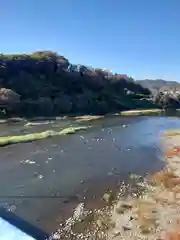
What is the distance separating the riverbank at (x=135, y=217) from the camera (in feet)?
66.0

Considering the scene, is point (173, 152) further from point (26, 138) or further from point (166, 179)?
point (26, 138)

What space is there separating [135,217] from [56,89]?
10071 centimetres

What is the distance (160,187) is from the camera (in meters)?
29.0

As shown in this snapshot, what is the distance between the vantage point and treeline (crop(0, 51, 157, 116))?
10169 cm

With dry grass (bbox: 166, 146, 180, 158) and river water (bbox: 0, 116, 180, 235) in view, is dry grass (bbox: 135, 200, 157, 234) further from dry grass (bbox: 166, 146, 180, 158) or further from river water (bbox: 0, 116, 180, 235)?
dry grass (bbox: 166, 146, 180, 158)

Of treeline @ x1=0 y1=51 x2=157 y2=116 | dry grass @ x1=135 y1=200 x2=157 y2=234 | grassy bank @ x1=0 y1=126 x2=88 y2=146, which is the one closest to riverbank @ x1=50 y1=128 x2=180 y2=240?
dry grass @ x1=135 y1=200 x2=157 y2=234

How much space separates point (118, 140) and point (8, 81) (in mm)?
65466

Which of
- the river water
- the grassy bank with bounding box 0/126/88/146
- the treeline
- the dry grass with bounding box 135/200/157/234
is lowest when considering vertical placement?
the river water

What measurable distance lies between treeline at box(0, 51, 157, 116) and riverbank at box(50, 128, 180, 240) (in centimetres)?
7198

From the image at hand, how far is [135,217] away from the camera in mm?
22422

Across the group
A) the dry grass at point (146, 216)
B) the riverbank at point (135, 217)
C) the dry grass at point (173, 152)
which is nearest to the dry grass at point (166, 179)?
the riverbank at point (135, 217)

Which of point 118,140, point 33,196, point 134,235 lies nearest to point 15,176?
point 33,196

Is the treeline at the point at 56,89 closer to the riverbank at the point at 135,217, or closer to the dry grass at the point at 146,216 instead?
the riverbank at the point at 135,217

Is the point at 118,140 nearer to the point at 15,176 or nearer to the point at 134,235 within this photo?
the point at 15,176
